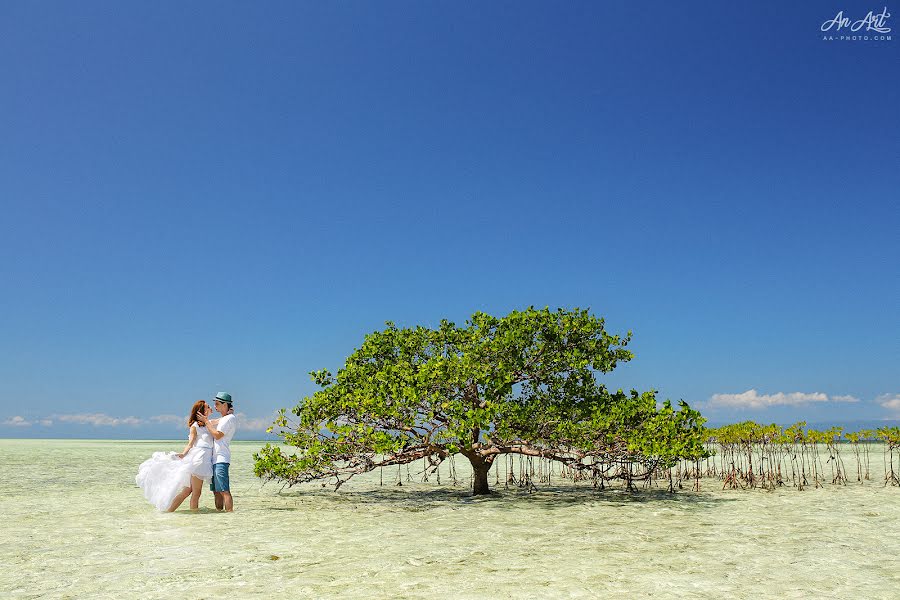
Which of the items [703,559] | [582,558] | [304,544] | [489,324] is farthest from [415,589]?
[489,324]

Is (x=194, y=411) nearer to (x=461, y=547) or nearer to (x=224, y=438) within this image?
(x=224, y=438)

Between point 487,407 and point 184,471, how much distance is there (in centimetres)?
593

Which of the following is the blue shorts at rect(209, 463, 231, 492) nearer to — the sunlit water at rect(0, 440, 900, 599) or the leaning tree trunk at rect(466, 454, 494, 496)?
the sunlit water at rect(0, 440, 900, 599)

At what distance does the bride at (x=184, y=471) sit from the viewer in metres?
11.9

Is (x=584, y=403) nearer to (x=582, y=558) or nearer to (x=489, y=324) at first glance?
(x=489, y=324)

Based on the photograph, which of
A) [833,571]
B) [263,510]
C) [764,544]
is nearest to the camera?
[833,571]

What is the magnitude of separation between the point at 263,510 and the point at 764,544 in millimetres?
9012

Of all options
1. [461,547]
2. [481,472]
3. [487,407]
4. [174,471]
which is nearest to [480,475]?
[481,472]

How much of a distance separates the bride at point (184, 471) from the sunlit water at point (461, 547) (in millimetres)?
346

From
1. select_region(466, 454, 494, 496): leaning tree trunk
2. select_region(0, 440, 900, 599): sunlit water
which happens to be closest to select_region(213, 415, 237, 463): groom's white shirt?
select_region(0, 440, 900, 599): sunlit water

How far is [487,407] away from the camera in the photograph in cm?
1259

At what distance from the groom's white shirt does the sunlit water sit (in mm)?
1048

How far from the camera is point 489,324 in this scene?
14.1 meters

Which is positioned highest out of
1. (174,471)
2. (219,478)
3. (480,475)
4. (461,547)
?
(174,471)
